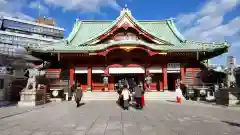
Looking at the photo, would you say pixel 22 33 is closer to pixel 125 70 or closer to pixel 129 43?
pixel 125 70

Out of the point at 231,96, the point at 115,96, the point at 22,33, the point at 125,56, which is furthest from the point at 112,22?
the point at 22,33

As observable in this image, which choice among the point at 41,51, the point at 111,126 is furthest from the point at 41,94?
the point at 111,126

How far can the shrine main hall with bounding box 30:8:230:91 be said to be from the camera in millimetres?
22156

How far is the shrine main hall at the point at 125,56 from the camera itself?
22156mm

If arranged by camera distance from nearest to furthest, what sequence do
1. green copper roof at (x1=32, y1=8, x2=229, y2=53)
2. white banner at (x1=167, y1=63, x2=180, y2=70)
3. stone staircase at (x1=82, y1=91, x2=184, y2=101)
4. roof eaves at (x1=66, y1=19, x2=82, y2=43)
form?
stone staircase at (x1=82, y1=91, x2=184, y2=101), green copper roof at (x1=32, y1=8, x2=229, y2=53), white banner at (x1=167, y1=63, x2=180, y2=70), roof eaves at (x1=66, y1=19, x2=82, y2=43)

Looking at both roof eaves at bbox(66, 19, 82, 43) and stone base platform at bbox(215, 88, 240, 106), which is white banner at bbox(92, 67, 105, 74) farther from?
stone base platform at bbox(215, 88, 240, 106)

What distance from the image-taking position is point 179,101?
17.2 meters

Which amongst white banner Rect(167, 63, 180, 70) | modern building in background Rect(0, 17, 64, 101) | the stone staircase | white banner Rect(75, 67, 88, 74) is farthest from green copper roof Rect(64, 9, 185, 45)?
modern building in background Rect(0, 17, 64, 101)

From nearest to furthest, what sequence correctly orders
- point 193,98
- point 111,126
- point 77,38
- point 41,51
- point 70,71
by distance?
point 111,126
point 193,98
point 41,51
point 70,71
point 77,38

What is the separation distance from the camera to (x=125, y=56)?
24.2m

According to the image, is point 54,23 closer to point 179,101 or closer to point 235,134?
point 179,101

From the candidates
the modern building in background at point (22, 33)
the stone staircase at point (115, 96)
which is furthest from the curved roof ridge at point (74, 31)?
the modern building in background at point (22, 33)

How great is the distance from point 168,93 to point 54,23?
8079 centimetres

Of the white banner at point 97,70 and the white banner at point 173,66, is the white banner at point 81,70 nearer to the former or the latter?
the white banner at point 97,70
